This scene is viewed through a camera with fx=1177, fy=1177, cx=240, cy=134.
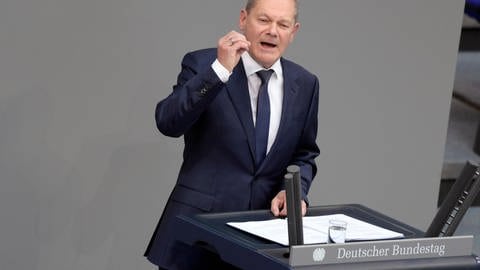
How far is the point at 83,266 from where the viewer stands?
4758 millimetres

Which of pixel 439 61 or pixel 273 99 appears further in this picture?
pixel 439 61

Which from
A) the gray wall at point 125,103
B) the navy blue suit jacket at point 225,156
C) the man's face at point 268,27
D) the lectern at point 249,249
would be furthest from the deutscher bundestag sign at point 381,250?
the gray wall at point 125,103

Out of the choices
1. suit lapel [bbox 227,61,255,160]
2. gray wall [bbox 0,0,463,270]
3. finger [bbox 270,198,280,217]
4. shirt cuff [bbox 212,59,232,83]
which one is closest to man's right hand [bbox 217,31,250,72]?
shirt cuff [bbox 212,59,232,83]

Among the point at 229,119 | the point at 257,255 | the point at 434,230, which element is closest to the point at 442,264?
the point at 434,230

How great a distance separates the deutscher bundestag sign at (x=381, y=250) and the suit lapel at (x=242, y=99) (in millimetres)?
739

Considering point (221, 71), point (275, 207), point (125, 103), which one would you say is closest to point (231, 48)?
point (221, 71)

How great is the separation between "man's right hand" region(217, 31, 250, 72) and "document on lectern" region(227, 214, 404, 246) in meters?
0.47

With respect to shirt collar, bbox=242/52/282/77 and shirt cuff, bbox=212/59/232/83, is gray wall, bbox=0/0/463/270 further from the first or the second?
shirt cuff, bbox=212/59/232/83

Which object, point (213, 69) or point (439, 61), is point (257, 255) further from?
point (439, 61)

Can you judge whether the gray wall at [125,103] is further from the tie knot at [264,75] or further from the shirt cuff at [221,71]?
the shirt cuff at [221,71]

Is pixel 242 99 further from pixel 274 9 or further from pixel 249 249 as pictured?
pixel 249 249

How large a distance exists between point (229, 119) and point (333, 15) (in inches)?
64.5

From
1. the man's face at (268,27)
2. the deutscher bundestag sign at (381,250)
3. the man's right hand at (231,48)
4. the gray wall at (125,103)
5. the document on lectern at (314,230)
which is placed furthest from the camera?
the gray wall at (125,103)

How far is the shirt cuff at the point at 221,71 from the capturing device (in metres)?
3.40
